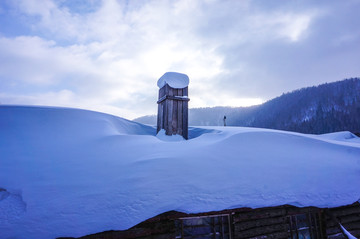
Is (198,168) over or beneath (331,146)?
beneath

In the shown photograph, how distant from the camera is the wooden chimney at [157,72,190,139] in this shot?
448 centimetres

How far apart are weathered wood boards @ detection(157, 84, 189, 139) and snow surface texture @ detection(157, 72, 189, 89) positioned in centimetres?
9

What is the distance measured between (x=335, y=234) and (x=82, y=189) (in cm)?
541

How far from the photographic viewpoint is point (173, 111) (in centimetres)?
452

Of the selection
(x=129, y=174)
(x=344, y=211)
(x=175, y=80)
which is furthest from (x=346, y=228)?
(x=175, y=80)

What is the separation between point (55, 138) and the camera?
3.16m

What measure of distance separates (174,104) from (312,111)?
46082 millimetres

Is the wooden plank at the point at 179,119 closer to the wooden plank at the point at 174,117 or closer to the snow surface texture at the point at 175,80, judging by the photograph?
the wooden plank at the point at 174,117

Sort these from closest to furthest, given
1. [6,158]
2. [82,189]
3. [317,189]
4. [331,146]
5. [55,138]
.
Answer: [82,189], [6,158], [317,189], [55,138], [331,146]

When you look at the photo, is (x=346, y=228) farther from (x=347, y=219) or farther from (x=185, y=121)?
(x=185, y=121)

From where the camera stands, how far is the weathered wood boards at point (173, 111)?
4469 millimetres

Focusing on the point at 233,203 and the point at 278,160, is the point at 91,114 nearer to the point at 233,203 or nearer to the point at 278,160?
the point at 233,203

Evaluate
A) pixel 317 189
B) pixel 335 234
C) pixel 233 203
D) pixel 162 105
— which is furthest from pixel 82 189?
pixel 335 234

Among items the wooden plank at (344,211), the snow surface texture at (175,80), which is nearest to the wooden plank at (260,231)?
the wooden plank at (344,211)
